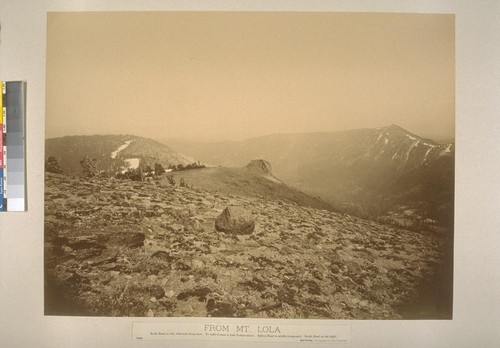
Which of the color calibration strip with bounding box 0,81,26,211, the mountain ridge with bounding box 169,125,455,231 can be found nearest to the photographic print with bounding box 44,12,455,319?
the mountain ridge with bounding box 169,125,455,231

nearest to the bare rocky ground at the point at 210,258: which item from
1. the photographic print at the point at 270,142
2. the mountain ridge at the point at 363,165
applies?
the photographic print at the point at 270,142

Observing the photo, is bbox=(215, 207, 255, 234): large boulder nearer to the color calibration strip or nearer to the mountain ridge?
the mountain ridge

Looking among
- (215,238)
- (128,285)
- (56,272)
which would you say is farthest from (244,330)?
(56,272)

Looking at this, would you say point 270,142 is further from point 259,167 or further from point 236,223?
point 236,223

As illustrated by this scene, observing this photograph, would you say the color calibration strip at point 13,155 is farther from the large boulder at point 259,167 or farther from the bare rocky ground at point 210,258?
the large boulder at point 259,167

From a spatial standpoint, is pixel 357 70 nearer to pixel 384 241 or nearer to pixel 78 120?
pixel 384 241

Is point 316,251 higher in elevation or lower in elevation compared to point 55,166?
lower
